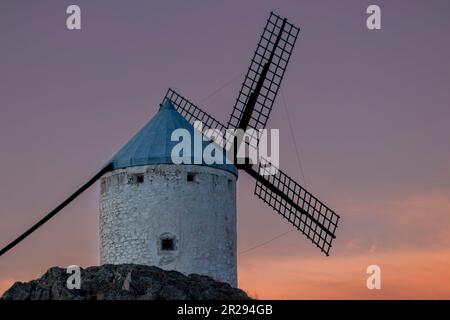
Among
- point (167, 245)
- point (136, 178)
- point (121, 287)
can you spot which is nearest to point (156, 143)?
point (136, 178)

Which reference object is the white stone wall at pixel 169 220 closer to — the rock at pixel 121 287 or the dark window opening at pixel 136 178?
the dark window opening at pixel 136 178

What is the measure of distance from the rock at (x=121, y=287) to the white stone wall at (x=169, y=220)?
2927 millimetres

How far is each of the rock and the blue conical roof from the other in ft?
16.4

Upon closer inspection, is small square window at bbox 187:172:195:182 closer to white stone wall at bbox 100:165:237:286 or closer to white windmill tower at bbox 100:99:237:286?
white windmill tower at bbox 100:99:237:286

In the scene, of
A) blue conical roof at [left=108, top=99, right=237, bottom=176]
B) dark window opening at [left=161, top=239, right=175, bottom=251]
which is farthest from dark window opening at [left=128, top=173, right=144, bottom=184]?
dark window opening at [left=161, top=239, right=175, bottom=251]

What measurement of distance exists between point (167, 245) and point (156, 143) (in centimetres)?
387

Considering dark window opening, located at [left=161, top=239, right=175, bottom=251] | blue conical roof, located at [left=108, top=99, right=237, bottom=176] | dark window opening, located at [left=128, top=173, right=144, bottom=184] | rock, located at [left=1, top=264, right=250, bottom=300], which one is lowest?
rock, located at [left=1, top=264, right=250, bottom=300]

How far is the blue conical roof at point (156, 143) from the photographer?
39469 millimetres

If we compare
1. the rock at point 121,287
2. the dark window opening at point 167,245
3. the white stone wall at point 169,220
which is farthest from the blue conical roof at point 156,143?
the rock at point 121,287

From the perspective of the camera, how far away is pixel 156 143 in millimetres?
40188

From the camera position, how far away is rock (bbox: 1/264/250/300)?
3381 cm

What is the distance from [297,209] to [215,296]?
29.1ft
